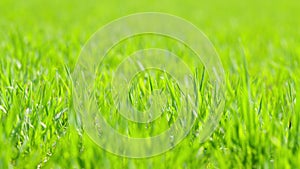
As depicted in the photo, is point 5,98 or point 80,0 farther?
point 80,0

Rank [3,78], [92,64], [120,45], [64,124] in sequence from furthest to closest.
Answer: [120,45], [92,64], [3,78], [64,124]

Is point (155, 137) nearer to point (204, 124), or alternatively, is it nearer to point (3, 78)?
point (204, 124)

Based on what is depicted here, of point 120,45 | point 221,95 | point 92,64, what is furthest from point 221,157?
point 120,45

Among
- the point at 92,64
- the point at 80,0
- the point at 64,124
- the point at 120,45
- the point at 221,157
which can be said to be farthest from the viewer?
the point at 80,0

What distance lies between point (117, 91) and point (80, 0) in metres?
10.2

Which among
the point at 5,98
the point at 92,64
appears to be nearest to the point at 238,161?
the point at 5,98

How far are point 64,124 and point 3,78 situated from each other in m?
0.55

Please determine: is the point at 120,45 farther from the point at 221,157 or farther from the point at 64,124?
the point at 221,157

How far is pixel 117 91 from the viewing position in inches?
79.0

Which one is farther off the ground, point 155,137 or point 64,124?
point 64,124

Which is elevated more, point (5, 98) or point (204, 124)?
point (5, 98)

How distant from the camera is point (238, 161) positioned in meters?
1.49

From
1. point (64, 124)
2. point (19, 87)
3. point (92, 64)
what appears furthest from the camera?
point (92, 64)

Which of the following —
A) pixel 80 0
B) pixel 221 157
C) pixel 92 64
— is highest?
pixel 80 0
